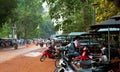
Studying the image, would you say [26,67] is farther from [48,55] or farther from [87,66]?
[87,66]

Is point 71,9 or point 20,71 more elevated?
point 71,9

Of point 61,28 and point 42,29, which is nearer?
point 61,28

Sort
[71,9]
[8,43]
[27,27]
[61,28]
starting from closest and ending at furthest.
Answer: [71,9]
[61,28]
[8,43]
[27,27]

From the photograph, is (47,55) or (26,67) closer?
(26,67)

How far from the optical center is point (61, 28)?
45.0 metres

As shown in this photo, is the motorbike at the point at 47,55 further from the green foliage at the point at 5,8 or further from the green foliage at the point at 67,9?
the green foliage at the point at 5,8

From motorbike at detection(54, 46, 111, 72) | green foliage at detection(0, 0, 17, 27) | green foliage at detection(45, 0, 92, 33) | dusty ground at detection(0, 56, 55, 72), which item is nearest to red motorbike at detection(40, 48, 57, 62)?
dusty ground at detection(0, 56, 55, 72)

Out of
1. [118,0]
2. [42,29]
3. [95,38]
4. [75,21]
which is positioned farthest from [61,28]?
[42,29]

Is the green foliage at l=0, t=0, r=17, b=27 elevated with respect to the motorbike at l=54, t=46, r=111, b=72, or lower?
elevated

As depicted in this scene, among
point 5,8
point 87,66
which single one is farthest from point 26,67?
point 5,8

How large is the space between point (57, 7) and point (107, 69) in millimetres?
28389

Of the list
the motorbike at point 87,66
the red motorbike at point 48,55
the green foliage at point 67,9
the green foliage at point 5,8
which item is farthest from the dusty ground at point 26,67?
the green foliage at point 5,8

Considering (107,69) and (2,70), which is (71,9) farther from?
(107,69)

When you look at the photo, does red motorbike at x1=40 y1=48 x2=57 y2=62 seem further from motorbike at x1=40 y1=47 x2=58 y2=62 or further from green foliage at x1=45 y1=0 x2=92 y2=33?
green foliage at x1=45 y1=0 x2=92 y2=33
